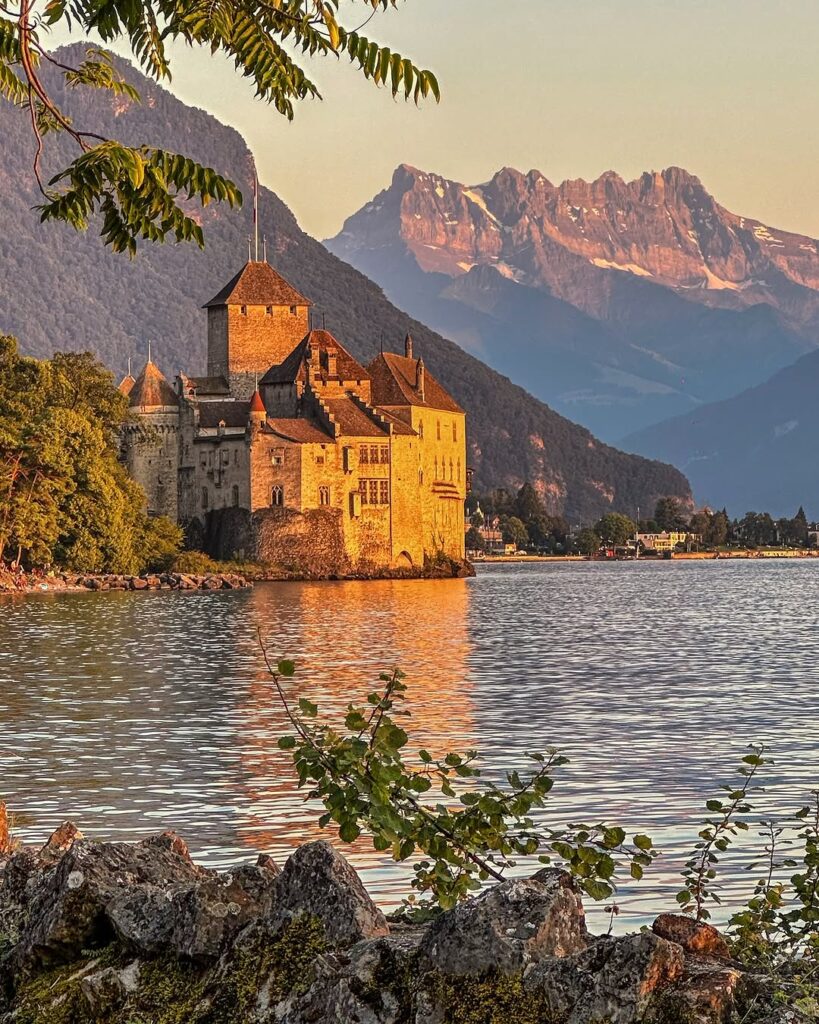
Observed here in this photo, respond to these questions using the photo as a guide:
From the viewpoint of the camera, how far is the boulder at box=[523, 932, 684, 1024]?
20.7 feet

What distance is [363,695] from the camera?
123 ft

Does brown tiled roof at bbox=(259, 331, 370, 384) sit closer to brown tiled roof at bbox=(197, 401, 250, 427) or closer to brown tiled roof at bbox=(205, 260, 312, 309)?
brown tiled roof at bbox=(197, 401, 250, 427)

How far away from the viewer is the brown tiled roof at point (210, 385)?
440 ft

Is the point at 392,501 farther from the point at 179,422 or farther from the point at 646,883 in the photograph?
the point at 646,883

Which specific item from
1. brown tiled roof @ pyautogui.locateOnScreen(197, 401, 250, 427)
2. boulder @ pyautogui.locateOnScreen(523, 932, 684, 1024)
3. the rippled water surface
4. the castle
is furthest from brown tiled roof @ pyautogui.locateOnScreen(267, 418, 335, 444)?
boulder @ pyautogui.locateOnScreen(523, 932, 684, 1024)

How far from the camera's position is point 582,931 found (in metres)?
7.01

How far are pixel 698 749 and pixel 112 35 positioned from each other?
1892 cm

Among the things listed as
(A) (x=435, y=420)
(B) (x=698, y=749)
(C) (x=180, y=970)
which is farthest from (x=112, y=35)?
(A) (x=435, y=420)

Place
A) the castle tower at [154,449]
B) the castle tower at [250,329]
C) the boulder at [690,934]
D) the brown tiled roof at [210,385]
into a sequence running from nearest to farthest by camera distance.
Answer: the boulder at [690,934] < the castle tower at [154,449] < the brown tiled roof at [210,385] < the castle tower at [250,329]

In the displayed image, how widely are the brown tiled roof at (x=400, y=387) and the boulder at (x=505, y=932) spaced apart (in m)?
125

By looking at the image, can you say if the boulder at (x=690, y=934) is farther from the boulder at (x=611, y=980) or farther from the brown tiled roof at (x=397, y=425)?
the brown tiled roof at (x=397, y=425)

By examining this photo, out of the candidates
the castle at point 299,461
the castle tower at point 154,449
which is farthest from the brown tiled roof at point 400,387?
the castle tower at point 154,449

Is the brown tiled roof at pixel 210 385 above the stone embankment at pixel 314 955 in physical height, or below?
above

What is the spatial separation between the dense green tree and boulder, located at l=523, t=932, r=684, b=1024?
82.8 meters
